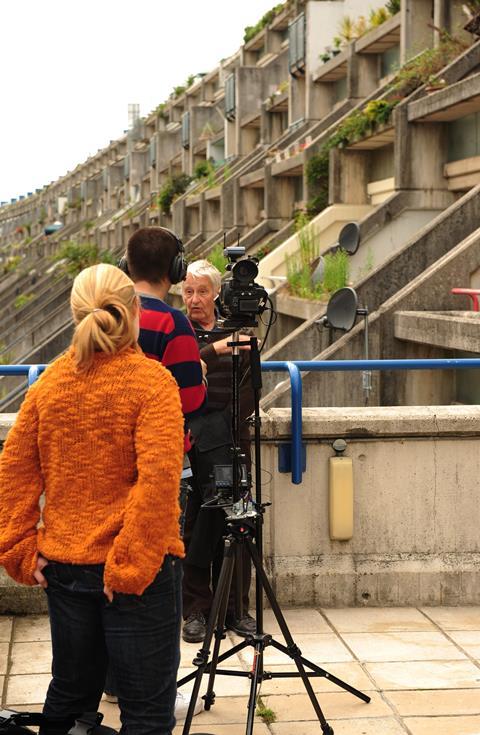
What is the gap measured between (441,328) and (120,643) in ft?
35.7

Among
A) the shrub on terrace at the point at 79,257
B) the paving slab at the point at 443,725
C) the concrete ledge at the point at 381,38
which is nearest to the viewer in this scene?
the paving slab at the point at 443,725

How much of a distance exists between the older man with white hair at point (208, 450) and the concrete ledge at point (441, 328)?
733 centimetres

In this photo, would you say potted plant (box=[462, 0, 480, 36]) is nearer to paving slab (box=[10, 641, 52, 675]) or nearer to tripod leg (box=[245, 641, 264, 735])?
paving slab (box=[10, 641, 52, 675])

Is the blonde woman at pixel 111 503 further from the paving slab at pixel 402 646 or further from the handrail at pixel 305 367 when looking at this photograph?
the handrail at pixel 305 367

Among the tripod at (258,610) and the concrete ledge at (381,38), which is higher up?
the concrete ledge at (381,38)

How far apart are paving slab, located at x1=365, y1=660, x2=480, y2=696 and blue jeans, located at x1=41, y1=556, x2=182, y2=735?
2162 mm

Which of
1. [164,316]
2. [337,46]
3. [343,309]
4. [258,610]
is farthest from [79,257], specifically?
[164,316]

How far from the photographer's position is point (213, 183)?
1859 inches

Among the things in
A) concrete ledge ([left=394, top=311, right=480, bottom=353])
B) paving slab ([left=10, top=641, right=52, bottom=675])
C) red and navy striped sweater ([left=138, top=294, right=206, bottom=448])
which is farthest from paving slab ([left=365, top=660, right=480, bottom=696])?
concrete ledge ([left=394, top=311, right=480, bottom=353])

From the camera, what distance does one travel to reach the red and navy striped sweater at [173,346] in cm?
475

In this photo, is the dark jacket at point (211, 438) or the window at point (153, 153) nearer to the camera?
the dark jacket at point (211, 438)

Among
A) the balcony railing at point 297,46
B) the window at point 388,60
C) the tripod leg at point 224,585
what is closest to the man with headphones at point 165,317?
the tripod leg at point 224,585

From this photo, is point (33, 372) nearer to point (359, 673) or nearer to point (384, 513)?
point (384, 513)

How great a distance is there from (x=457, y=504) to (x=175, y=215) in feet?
142
